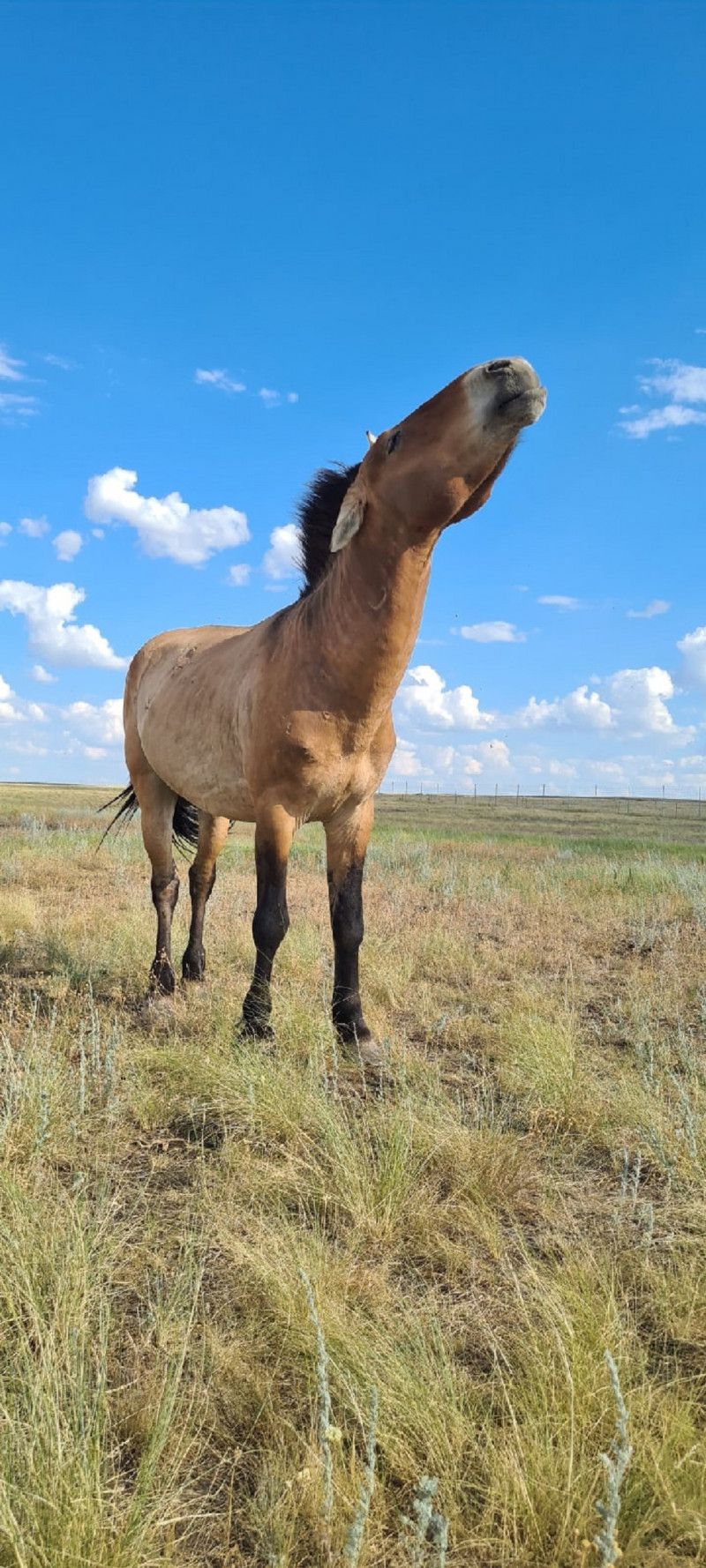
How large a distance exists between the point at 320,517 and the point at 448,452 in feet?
4.14

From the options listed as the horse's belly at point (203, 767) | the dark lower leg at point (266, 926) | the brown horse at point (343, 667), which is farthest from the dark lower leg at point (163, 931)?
the dark lower leg at point (266, 926)

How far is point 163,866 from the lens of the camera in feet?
19.8

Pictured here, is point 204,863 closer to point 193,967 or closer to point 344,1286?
point 193,967

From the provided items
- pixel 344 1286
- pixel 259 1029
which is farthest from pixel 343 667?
pixel 344 1286

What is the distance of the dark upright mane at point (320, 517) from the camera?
4297 mm

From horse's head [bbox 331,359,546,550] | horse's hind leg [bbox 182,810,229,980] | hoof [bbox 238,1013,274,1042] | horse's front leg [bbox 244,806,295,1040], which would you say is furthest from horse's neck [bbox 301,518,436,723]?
horse's hind leg [bbox 182,810,229,980]

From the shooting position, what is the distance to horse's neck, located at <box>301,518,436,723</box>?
143 inches

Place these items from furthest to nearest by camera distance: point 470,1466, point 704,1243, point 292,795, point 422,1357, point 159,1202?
point 292,795, point 159,1202, point 704,1243, point 422,1357, point 470,1466

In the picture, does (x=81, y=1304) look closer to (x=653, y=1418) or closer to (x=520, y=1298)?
(x=520, y=1298)

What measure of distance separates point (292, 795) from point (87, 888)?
20.0 feet

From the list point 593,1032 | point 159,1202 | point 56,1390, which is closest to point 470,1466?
point 56,1390

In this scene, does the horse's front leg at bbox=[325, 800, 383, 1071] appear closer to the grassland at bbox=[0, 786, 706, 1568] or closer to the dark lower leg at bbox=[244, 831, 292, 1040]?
the grassland at bbox=[0, 786, 706, 1568]

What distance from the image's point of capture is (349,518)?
12.0ft

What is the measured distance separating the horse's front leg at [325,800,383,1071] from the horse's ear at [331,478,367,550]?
4.54 feet
